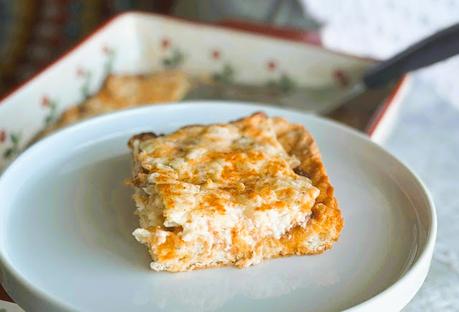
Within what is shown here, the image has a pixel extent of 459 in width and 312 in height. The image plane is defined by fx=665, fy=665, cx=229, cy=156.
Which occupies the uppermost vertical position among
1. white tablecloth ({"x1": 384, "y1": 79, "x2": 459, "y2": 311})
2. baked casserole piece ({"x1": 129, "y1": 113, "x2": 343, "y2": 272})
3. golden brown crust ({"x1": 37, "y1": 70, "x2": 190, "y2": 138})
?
baked casserole piece ({"x1": 129, "y1": 113, "x2": 343, "y2": 272})

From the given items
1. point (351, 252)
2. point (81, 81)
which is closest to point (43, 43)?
point (81, 81)

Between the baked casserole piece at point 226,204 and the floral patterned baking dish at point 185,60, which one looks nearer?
the baked casserole piece at point 226,204

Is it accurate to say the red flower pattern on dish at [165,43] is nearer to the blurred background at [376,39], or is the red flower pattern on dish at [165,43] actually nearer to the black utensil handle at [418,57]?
the blurred background at [376,39]

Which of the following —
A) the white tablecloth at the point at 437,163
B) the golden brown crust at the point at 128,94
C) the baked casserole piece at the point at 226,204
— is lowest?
the golden brown crust at the point at 128,94

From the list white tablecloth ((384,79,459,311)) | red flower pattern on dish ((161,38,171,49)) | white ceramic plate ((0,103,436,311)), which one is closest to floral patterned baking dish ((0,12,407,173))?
red flower pattern on dish ((161,38,171,49))

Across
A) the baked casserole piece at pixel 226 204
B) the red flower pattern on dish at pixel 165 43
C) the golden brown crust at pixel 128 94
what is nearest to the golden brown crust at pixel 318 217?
the baked casserole piece at pixel 226 204

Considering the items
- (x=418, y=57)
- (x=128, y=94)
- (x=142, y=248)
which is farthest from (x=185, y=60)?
(x=142, y=248)

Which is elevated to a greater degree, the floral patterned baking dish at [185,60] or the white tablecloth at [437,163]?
the white tablecloth at [437,163]

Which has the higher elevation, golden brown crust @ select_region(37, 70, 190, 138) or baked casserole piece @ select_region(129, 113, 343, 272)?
baked casserole piece @ select_region(129, 113, 343, 272)

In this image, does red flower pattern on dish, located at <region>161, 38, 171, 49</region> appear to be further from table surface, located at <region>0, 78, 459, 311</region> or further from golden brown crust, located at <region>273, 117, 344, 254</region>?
golden brown crust, located at <region>273, 117, 344, 254</region>
